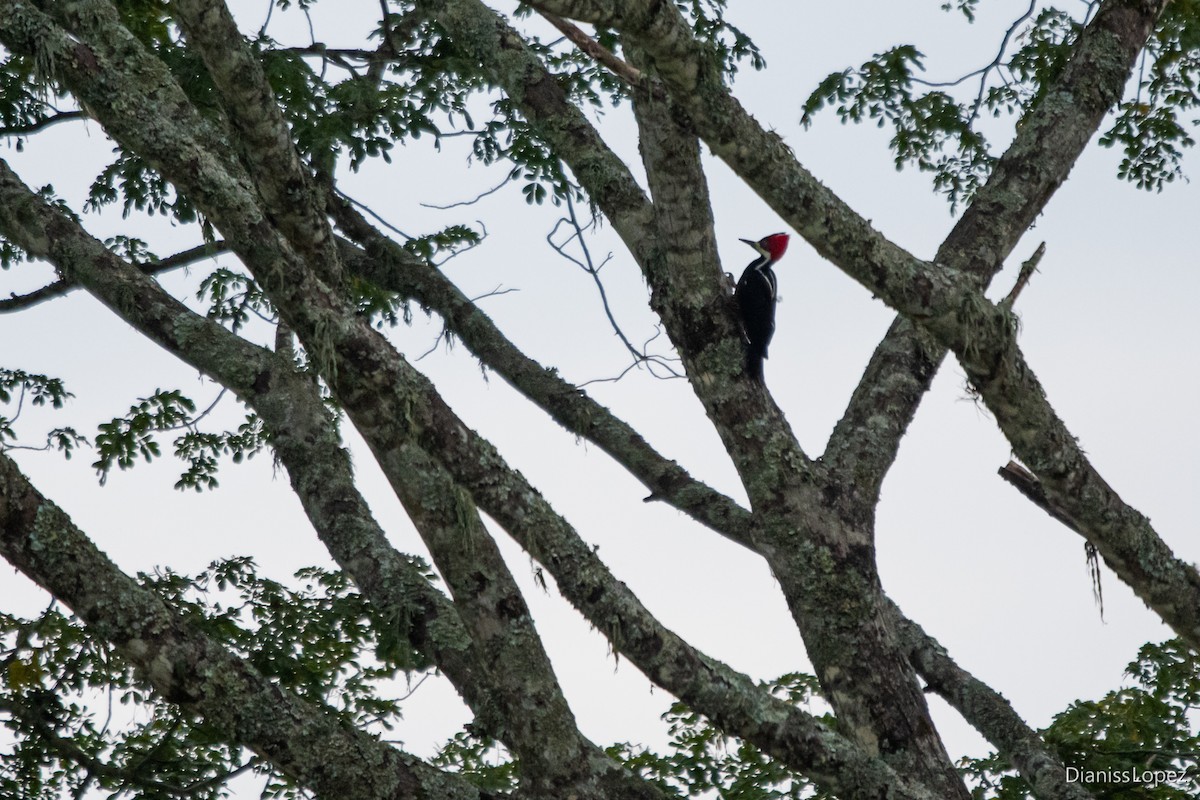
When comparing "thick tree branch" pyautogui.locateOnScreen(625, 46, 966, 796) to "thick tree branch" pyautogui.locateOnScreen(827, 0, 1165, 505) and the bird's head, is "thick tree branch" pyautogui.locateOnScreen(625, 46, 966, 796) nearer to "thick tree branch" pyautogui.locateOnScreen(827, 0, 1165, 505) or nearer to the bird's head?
"thick tree branch" pyautogui.locateOnScreen(827, 0, 1165, 505)

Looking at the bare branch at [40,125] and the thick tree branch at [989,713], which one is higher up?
the bare branch at [40,125]

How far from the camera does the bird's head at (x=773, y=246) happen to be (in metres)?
7.41

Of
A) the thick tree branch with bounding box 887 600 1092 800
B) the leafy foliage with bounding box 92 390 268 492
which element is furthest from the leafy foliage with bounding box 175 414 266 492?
the thick tree branch with bounding box 887 600 1092 800

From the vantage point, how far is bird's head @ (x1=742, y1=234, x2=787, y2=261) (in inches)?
292

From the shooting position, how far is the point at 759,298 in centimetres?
582

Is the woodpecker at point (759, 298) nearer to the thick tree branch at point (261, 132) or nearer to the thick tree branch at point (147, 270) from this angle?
the thick tree branch at point (261, 132)

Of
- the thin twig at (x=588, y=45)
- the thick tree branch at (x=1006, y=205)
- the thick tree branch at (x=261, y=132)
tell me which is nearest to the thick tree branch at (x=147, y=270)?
the thick tree branch at (x=261, y=132)

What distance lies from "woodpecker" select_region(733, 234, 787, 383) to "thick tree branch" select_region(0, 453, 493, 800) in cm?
190

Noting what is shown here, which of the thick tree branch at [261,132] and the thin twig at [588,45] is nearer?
the thick tree branch at [261,132]

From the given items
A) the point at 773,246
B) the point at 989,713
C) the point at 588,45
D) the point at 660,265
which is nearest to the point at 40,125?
the point at 588,45

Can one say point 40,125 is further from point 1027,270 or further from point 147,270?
point 1027,270

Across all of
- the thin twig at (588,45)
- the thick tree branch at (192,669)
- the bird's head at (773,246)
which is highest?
the bird's head at (773,246)

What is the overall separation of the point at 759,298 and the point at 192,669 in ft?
10.9

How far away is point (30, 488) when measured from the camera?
3.30 m
